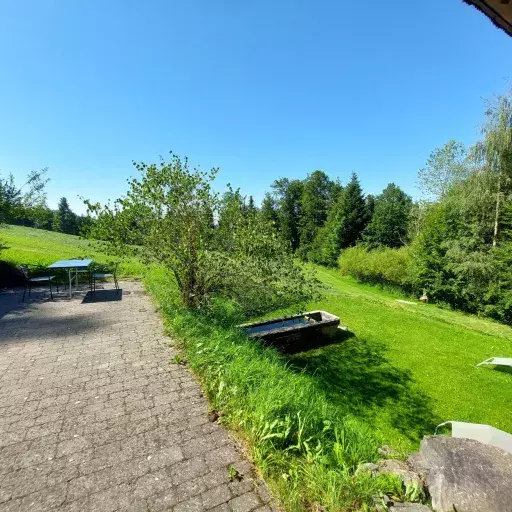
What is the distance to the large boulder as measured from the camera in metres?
2.10

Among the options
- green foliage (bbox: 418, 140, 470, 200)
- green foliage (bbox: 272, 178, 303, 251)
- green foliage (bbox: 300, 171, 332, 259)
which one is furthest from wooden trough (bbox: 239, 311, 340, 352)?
green foliage (bbox: 272, 178, 303, 251)

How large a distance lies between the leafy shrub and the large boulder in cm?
1857

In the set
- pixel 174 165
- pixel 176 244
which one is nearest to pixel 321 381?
pixel 176 244

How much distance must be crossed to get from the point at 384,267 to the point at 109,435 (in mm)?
21315

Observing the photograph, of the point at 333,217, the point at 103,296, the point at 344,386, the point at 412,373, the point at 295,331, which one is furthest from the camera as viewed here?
the point at 333,217

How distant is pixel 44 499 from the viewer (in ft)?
7.63

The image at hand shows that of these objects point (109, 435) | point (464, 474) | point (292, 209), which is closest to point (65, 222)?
point (292, 209)

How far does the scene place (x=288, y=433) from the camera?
2.81 meters

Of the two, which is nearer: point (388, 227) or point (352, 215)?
point (388, 227)

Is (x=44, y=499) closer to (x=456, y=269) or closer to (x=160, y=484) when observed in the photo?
(x=160, y=484)

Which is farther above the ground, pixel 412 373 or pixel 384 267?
pixel 384 267

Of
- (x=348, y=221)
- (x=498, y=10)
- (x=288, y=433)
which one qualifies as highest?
(x=348, y=221)

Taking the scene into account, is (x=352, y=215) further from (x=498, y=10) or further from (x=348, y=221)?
(x=498, y=10)

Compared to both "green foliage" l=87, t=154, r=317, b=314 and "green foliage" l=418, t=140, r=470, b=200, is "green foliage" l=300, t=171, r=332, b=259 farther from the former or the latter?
"green foliage" l=87, t=154, r=317, b=314
